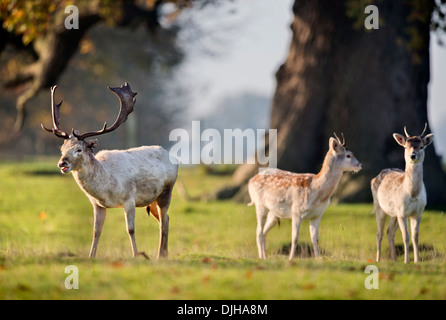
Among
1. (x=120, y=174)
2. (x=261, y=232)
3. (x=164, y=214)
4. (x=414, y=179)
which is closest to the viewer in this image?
(x=120, y=174)

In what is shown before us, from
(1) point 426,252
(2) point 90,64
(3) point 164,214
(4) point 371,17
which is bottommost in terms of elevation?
(1) point 426,252

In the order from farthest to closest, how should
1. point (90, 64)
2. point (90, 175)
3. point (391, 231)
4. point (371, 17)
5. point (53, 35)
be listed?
point (90, 64) < point (53, 35) < point (371, 17) < point (391, 231) < point (90, 175)

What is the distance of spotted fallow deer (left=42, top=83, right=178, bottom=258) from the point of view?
8.97m

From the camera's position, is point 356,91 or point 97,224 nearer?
point 97,224

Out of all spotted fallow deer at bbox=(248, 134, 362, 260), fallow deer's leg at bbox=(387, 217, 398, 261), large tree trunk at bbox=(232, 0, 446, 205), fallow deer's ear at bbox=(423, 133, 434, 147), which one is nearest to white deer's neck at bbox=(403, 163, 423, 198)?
fallow deer's ear at bbox=(423, 133, 434, 147)

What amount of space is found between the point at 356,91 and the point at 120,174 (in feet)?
30.2

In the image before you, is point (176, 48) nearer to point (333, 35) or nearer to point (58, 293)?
point (333, 35)

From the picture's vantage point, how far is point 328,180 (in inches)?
381

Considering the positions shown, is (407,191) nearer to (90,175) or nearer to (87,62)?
(90,175)

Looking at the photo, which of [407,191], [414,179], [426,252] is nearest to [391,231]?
[426,252]

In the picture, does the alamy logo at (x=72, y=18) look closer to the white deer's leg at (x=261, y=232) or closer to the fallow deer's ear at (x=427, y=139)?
the white deer's leg at (x=261, y=232)

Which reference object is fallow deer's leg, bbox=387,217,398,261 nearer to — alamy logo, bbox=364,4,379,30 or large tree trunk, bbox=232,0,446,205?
large tree trunk, bbox=232,0,446,205

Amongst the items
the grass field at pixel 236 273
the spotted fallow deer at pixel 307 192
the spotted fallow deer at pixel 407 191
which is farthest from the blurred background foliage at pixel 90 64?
the spotted fallow deer at pixel 407 191

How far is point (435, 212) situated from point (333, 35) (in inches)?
210
